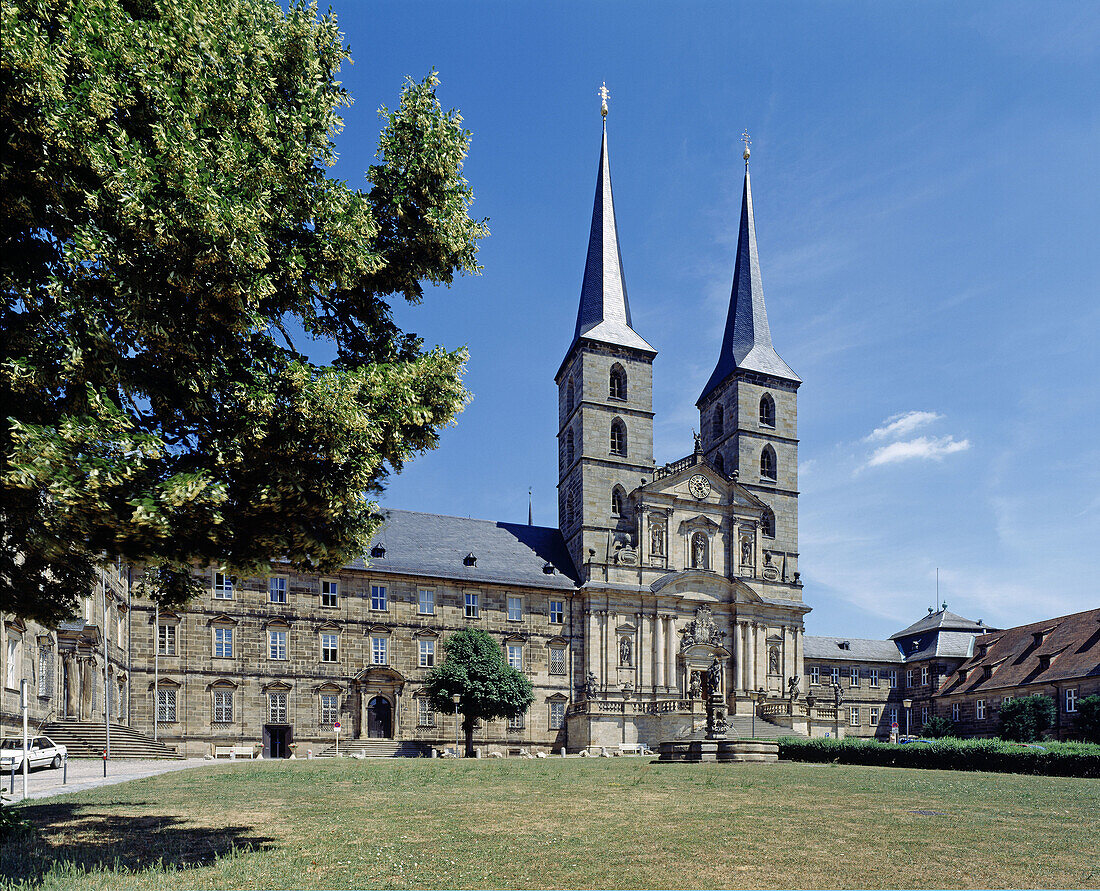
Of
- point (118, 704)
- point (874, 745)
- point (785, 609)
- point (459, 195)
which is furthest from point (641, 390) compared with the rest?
point (459, 195)

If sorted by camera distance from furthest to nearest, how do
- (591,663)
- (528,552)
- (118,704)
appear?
(528,552) → (591,663) → (118,704)

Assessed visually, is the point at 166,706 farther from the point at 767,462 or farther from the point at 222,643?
the point at 767,462

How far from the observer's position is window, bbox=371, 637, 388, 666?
4856cm

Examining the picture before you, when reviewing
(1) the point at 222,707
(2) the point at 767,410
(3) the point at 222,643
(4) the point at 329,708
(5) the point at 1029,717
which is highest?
(2) the point at 767,410

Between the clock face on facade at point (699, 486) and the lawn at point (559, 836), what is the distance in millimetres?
36216

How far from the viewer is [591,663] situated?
52.6 metres

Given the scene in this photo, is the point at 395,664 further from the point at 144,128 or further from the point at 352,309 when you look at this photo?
the point at 144,128

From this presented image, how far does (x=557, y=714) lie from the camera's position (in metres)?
51.8

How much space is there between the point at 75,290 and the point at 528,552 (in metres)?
47.8

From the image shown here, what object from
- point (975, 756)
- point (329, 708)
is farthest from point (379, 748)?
point (975, 756)

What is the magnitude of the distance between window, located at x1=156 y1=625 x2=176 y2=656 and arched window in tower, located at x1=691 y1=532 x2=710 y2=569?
3164 cm

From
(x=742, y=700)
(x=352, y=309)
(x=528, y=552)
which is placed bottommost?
(x=742, y=700)

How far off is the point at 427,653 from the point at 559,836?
38.5m

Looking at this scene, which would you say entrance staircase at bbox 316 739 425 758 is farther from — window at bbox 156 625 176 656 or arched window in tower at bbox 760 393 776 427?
arched window in tower at bbox 760 393 776 427
